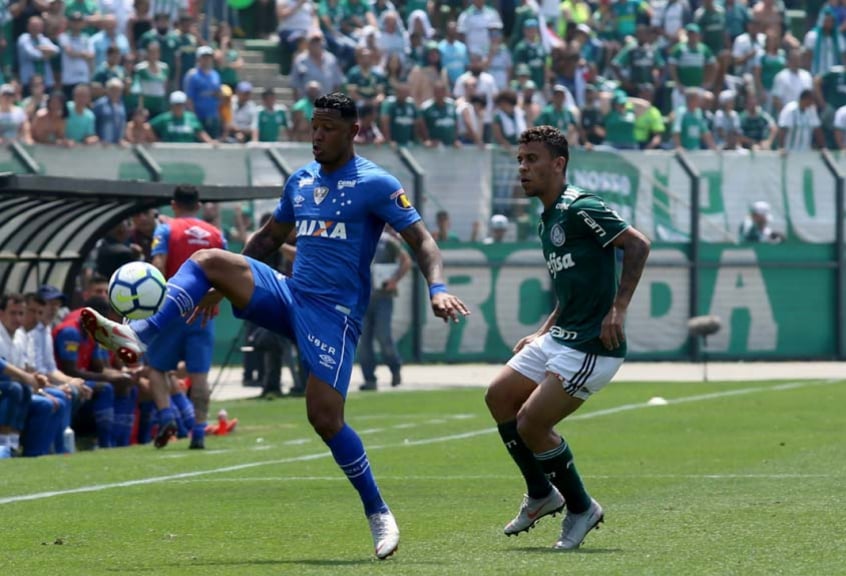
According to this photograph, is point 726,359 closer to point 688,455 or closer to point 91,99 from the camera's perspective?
point 91,99

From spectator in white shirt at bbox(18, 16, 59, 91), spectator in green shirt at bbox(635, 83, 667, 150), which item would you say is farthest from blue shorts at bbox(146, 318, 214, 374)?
spectator in green shirt at bbox(635, 83, 667, 150)

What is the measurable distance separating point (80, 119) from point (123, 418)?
868 centimetres

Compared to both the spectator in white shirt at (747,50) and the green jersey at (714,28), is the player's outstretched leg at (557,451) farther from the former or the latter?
the green jersey at (714,28)

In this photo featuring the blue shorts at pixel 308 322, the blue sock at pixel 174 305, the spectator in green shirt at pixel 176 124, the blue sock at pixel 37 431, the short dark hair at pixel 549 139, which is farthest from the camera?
the spectator in green shirt at pixel 176 124

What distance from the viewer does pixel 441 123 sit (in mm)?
27641

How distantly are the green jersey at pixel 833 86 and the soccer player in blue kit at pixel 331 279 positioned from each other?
81.9 feet

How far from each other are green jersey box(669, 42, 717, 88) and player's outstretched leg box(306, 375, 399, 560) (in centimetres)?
2467

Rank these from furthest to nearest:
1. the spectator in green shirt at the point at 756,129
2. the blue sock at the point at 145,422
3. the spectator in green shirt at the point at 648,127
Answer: the spectator in green shirt at the point at 756,129, the spectator in green shirt at the point at 648,127, the blue sock at the point at 145,422

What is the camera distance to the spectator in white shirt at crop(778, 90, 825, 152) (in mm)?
31250

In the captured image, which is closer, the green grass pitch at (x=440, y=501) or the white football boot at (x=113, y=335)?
the white football boot at (x=113, y=335)

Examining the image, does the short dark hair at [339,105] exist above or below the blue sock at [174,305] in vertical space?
above

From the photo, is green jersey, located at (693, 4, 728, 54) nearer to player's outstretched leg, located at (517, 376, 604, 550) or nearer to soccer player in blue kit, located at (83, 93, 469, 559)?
player's outstretched leg, located at (517, 376, 604, 550)

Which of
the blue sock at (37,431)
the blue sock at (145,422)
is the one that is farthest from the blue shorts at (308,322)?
the blue sock at (145,422)

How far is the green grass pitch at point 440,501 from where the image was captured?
27.1ft
